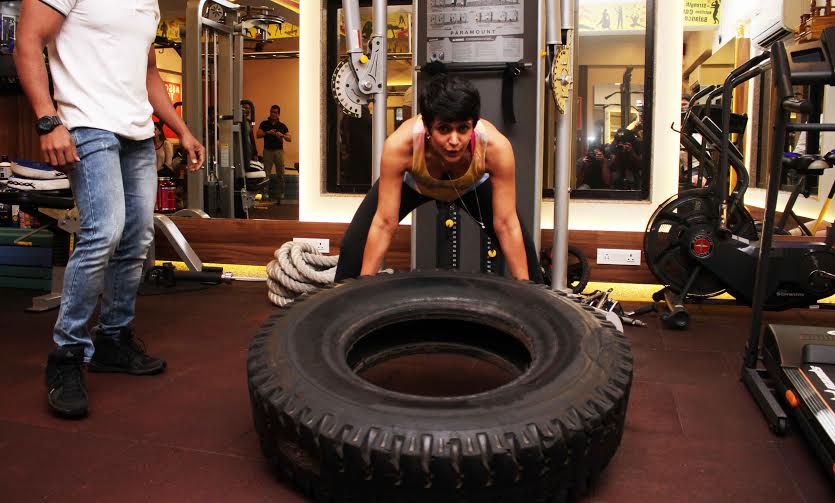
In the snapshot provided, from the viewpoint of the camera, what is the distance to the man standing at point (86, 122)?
6.42 ft

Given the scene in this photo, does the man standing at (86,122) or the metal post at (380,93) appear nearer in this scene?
the man standing at (86,122)

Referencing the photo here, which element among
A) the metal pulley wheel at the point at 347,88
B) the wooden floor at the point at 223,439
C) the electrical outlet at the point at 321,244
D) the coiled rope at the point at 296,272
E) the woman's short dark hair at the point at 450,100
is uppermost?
the metal pulley wheel at the point at 347,88

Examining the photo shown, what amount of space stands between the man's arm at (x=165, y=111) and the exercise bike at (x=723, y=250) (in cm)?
225

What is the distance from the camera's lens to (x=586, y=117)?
482 cm

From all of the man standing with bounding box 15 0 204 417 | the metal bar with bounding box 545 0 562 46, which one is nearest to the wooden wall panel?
the metal bar with bounding box 545 0 562 46

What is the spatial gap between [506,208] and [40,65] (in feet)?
4.80

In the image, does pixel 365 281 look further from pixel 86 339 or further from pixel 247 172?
pixel 247 172

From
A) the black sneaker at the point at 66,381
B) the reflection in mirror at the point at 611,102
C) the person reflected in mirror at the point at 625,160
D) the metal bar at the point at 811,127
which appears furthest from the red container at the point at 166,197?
the metal bar at the point at 811,127

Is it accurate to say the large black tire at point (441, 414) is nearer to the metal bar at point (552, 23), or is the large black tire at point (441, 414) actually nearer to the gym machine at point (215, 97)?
the metal bar at point (552, 23)

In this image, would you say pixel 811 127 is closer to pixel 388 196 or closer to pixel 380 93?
pixel 388 196

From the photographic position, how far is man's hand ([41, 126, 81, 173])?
6.34ft

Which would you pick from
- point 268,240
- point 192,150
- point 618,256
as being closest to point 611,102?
point 618,256

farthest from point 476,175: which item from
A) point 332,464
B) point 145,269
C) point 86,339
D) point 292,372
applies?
point 145,269

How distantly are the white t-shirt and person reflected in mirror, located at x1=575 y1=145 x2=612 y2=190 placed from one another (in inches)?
122
